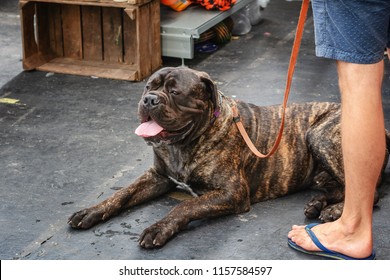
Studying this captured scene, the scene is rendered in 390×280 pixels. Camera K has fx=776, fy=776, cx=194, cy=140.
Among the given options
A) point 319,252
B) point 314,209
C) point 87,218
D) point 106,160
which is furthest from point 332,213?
point 106,160

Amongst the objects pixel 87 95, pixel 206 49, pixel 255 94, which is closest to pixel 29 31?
pixel 87 95

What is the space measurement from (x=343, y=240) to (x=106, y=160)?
206cm

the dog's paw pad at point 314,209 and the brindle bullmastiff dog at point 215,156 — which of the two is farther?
the dog's paw pad at point 314,209

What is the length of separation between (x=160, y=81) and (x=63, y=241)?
1019 mm

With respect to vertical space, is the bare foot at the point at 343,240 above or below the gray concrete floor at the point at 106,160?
above

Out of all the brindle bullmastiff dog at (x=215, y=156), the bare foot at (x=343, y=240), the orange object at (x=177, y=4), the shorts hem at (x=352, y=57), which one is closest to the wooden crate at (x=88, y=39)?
the orange object at (x=177, y=4)

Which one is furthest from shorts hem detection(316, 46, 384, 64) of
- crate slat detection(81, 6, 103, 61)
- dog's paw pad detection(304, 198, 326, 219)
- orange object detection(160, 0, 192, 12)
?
orange object detection(160, 0, 192, 12)

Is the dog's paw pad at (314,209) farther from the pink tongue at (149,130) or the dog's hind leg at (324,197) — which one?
the pink tongue at (149,130)

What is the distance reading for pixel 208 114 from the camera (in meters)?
4.38

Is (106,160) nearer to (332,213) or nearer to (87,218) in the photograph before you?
(87,218)

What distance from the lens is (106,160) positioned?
210 inches

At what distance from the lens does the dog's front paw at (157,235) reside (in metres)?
4.05

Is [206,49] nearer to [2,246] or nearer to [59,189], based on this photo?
[59,189]

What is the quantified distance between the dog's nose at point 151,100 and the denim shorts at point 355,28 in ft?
3.46
